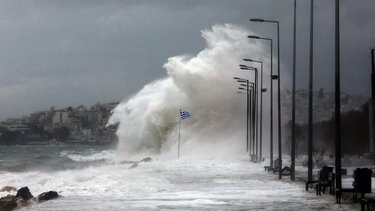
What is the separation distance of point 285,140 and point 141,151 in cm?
1696

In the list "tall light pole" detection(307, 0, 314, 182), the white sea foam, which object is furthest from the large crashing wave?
"tall light pole" detection(307, 0, 314, 182)

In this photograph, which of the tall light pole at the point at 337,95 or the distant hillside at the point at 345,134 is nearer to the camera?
the tall light pole at the point at 337,95

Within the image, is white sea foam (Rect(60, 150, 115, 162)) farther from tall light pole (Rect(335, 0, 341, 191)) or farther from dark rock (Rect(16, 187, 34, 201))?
tall light pole (Rect(335, 0, 341, 191))

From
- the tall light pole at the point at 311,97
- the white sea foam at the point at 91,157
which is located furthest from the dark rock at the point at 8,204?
the white sea foam at the point at 91,157

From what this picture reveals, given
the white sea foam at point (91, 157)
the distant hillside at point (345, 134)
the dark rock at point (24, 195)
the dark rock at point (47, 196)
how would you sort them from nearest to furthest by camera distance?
the dark rock at point (47, 196) → the dark rock at point (24, 195) → the distant hillside at point (345, 134) → the white sea foam at point (91, 157)

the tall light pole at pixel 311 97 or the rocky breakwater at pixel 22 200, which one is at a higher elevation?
the tall light pole at pixel 311 97

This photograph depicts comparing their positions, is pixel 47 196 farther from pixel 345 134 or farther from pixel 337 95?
pixel 345 134

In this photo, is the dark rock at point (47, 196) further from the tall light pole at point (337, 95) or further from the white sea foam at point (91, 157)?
the white sea foam at point (91, 157)

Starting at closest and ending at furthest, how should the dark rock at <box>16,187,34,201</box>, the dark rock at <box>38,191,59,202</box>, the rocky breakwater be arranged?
the rocky breakwater
the dark rock at <box>38,191,59,202</box>
the dark rock at <box>16,187,34,201</box>

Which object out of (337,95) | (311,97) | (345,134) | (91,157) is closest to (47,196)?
(337,95)

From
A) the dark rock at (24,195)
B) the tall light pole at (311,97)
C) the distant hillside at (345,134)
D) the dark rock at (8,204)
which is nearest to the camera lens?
the dark rock at (8,204)

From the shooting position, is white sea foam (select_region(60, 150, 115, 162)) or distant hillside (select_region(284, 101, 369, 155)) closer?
distant hillside (select_region(284, 101, 369, 155))

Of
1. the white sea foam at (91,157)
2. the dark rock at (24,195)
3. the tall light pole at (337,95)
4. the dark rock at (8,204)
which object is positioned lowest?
the dark rock at (8,204)

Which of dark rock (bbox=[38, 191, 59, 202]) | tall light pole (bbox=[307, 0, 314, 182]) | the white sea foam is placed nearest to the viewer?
dark rock (bbox=[38, 191, 59, 202])
